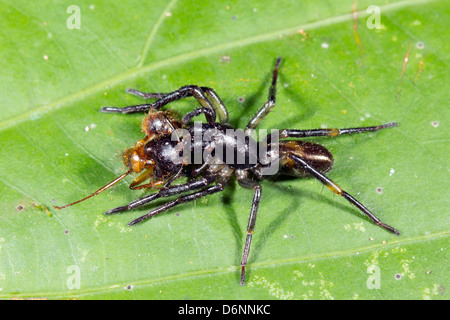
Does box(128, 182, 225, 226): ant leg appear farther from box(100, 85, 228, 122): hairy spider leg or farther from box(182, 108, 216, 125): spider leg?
box(100, 85, 228, 122): hairy spider leg

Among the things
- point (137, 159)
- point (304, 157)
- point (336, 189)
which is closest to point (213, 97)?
point (137, 159)

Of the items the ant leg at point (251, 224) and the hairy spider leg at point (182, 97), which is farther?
the hairy spider leg at point (182, 97)

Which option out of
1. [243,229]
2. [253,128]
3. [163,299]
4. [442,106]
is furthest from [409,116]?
[163,299]

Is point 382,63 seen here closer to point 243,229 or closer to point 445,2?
point 445,2

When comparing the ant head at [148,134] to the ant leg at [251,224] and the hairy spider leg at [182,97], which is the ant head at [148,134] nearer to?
the hairy spider leg at [182,97]

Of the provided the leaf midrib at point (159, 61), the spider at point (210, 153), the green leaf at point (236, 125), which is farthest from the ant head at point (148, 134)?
the leaf midrib at point (159, 61)
